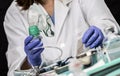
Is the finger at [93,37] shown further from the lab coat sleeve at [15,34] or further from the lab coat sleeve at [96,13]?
the lab coat sleeve at [15,34]

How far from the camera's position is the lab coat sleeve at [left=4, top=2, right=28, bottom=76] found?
163cm

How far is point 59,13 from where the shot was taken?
5.54ft

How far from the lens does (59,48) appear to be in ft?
5.15

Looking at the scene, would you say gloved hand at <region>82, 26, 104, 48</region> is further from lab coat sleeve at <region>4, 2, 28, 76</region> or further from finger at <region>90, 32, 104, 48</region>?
lab coat sleeve at <region>4, 2, 28, 76</region>

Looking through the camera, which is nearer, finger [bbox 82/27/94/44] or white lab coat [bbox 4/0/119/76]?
finger [bbox 82/27/94/44]

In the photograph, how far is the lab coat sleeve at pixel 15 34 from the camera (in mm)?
1635

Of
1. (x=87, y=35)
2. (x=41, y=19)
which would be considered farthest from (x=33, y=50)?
(x=41, y=19)

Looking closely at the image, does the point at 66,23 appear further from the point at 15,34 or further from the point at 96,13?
the point at 15,34

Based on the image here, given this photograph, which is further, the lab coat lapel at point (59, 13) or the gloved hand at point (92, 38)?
the lab coat lapel at point (59, 13)

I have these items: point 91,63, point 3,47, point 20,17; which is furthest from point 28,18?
point 91,63

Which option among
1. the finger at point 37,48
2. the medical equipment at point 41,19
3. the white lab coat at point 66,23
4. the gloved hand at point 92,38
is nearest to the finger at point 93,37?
the gloved hand at point 92,38

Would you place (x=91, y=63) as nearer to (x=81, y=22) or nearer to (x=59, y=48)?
(x=59, y=48)

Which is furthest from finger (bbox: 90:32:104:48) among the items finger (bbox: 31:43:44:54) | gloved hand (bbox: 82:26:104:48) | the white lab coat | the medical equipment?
the medical equipment

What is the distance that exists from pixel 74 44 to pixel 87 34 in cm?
38
